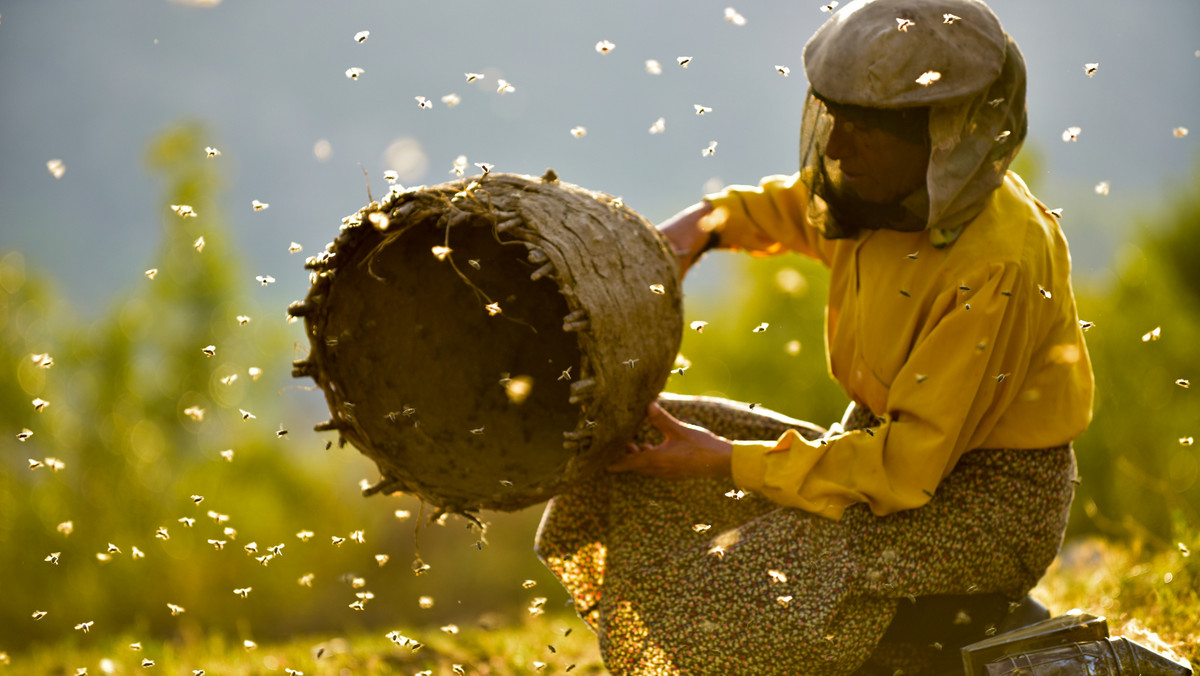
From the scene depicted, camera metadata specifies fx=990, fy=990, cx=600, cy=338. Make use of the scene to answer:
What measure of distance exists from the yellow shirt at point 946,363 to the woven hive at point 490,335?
1.79ft

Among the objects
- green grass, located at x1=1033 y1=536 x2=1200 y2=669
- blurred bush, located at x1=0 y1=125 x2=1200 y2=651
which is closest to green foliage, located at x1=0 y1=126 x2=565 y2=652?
blurred bush, located at x1=0 y1=125 x2=1200 y2=651

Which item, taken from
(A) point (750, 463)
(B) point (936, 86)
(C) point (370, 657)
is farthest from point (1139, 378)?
(B) point (936, 86)

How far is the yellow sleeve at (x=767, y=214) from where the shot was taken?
4078mm

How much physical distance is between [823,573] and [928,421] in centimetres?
60

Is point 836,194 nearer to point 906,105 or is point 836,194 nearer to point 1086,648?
point 906,105

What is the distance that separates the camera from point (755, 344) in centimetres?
1959

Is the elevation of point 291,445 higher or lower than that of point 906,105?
higher

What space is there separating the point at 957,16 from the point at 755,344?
54.9ft

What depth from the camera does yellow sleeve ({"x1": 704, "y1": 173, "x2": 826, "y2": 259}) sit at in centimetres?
408

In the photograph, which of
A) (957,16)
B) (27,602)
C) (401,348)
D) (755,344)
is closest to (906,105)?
(957,16)

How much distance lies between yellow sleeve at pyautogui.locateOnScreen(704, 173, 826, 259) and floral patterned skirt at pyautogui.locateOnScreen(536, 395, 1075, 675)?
1.19m

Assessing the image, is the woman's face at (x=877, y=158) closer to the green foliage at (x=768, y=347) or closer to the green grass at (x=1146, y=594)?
the green grass at (x=1146, y=594)

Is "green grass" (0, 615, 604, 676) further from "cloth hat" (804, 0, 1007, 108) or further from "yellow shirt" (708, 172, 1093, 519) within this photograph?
"cloth hat" (804, 0, 1007, 108)

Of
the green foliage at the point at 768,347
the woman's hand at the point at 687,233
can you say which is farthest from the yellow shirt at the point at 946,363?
the green foliage at the point at 768,347
